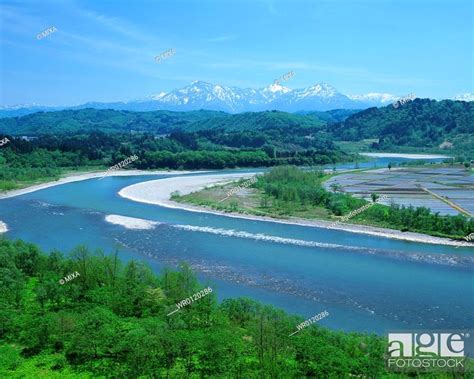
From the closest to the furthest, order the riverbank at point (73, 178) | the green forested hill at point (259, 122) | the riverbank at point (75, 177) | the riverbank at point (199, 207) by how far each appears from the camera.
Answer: the riverbank at point (199, 207)
the riverbank at point (73, 178)
the riverbank at point (75, 177)
the green forested hill at point (259, 122)

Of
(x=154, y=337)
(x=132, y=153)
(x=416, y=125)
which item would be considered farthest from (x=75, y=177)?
(x=416, y=125)

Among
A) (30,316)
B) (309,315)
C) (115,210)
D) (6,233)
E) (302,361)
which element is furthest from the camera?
(115,210)

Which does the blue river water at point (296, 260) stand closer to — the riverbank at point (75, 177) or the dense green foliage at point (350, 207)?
the dense green foliage at point (350, 207)

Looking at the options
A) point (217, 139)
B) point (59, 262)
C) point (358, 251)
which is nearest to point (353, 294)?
point (358, 251)

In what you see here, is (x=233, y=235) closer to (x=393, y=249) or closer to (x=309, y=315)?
(x=393, y=249)

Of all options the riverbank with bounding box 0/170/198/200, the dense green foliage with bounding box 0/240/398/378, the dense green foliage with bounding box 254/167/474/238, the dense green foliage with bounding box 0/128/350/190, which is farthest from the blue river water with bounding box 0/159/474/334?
the dense green foliage with bounding box 0/128/350/190

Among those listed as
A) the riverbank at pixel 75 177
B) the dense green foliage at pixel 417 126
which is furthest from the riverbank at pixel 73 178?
the dense green foliage at pixel 417 126
